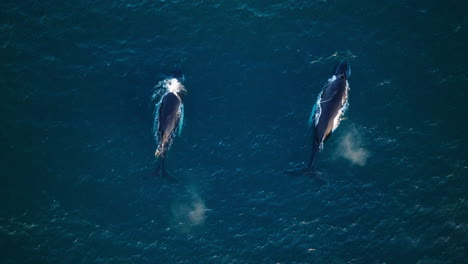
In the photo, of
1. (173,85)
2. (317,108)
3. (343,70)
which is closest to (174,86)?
(173,85)

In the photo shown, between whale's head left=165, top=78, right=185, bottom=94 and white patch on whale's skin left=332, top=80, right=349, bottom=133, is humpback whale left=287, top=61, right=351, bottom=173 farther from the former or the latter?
whale's head left=165, top=78, right=185, bottom=94

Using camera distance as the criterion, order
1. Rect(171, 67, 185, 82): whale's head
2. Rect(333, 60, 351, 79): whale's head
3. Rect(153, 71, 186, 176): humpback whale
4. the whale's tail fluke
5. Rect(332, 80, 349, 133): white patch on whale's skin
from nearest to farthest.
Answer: Rect(153, 71, 186, 176): humpback whale, Rect(332, 80, 349, 133): white patch on whale's skin, Rect(333, 60, 351, 79): whale's head, the whale's tail fluke, Rect(171, 67, 185, 82): whale's head

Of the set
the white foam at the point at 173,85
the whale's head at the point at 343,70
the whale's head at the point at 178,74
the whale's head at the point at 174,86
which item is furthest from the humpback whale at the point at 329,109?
the whale's head at the point at 178,74

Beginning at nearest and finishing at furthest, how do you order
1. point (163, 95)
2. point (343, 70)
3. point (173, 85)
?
point (163, 95), point (343, 70), point (173, 85)

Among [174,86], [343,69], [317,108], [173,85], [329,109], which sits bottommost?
[329,109]

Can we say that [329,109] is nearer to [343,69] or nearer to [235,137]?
[343,69]

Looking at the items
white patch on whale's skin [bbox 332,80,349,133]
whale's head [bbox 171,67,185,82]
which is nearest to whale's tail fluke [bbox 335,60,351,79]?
white patch on whale's skin [bbox 332,80,349,133]

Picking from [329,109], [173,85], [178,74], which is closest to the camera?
[329,109]

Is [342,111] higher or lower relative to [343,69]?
lower
